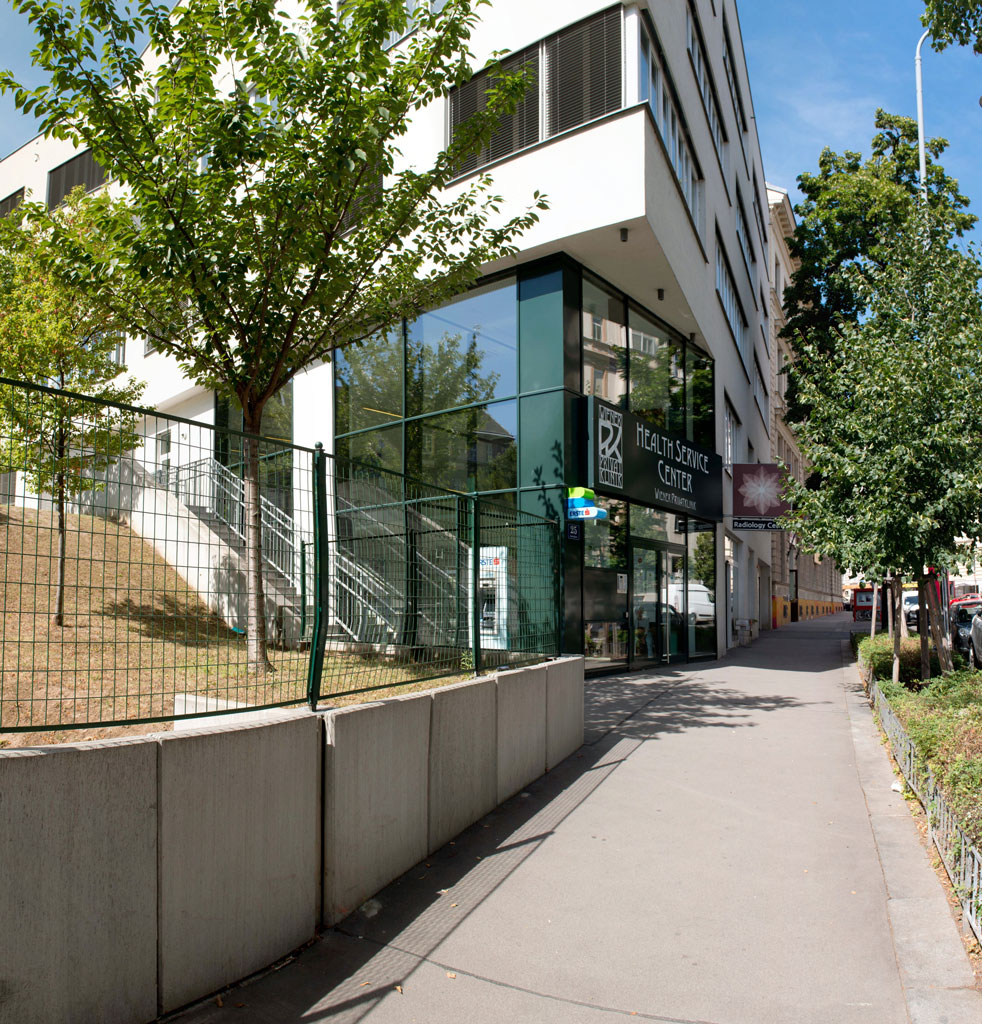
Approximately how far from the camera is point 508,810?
636cm

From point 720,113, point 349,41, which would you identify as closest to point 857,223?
Result: point 720,113

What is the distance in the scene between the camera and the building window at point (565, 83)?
1304 centimetres

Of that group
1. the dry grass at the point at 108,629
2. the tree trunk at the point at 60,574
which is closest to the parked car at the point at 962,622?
the dry grass at the point at 108,629

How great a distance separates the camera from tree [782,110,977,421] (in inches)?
838

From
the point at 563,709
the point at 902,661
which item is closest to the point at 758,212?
the point at 902,661

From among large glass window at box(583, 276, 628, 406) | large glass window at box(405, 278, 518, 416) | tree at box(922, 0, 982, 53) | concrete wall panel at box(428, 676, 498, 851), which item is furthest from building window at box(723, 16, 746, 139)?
concrete wall panel at box(428, 676, 498, 851)

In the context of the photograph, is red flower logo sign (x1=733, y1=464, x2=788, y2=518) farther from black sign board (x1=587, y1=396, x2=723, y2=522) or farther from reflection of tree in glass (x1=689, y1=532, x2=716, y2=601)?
reflection of tree in glass (x1=689, y1=532, x2=716, y2=601)

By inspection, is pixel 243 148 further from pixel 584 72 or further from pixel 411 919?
pixel 584 72

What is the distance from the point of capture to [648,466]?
49.8ft

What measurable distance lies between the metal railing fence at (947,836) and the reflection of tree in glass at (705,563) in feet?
34.1

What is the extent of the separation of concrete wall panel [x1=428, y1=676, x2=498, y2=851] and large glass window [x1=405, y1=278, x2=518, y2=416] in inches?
324

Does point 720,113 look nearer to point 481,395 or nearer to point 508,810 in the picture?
point 481,395

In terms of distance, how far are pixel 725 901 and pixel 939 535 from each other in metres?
6.66

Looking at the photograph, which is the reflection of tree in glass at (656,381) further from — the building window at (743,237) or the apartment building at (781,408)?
the apartment building at (781,408)
